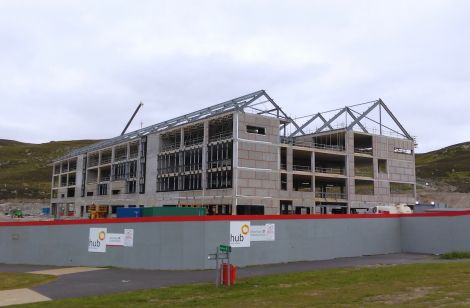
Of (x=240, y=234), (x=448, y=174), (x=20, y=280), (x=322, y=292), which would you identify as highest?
(x=448, y=174)

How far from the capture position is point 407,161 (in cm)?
7244

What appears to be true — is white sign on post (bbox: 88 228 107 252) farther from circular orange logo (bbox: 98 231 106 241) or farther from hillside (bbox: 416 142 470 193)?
hillside (bbox: 416 142 470 193)

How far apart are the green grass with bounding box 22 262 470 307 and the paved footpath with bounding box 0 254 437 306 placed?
1917 mm

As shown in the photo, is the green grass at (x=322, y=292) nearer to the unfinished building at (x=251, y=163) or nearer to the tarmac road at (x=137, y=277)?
the tarmac road at (x=137, y=277)

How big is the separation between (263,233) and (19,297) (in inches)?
506

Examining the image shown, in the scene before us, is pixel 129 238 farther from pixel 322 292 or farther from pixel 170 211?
pixel 322 292

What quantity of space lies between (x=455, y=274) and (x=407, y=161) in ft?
192

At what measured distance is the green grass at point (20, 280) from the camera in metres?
20.3

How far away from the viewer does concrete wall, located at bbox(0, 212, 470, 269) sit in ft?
78.0

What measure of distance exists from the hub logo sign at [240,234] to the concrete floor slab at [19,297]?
33.2 ft

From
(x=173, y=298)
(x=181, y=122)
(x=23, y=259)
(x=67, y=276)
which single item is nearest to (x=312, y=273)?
(x=173, y=298)

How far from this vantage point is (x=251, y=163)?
5647 cm

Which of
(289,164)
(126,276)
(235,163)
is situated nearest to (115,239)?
(126,276)

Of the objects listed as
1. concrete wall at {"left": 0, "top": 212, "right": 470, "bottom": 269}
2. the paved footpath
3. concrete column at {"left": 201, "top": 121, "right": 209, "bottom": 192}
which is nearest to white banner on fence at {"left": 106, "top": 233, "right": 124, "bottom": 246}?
concrete wall at {"left": 0, "top": 212, "right": 470, "bottom": 269}
